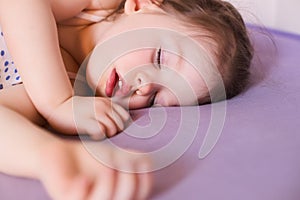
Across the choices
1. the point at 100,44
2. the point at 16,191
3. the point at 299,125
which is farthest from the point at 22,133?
the point at 299,125

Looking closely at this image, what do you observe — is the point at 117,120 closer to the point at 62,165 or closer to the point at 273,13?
the point at 62,165

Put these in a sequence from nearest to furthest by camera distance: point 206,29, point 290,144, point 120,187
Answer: point 120,187, point 290,144, point 206,29

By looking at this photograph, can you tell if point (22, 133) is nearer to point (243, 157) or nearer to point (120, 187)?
point (120, 187)

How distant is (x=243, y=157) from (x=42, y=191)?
0.79 feet

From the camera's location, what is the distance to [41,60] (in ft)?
2.39

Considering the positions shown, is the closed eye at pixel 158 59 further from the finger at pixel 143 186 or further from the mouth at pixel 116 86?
the finger at pixel 143 186

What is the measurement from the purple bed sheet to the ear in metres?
0.19

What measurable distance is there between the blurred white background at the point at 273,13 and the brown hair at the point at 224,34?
291mm

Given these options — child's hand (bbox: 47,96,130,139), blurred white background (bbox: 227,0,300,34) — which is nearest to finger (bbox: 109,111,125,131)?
child's hand (bbox: 47,96,130,139)

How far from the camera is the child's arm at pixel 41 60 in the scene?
2.34 ft

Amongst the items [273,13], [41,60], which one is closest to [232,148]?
[41,60]

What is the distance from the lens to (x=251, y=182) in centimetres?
61

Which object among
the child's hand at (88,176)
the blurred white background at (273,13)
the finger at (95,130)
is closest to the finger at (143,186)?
the child's hand at (88,176)

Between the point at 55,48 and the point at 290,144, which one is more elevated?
the point at 55,48
